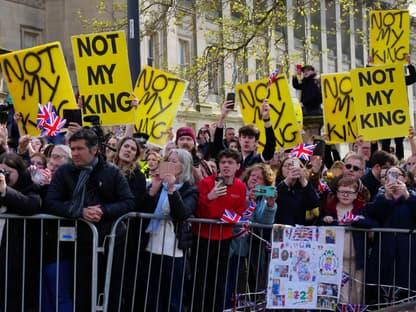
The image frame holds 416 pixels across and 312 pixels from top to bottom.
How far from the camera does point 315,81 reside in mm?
13258

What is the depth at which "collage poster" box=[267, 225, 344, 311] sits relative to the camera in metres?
7.43

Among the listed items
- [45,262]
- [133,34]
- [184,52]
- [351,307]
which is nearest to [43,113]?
[45,262]

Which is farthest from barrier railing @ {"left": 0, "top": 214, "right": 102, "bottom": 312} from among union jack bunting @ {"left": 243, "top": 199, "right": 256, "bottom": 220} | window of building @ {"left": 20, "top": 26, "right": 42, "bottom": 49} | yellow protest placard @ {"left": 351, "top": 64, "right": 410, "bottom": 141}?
window of building @ {"left": 20, "top": 26, "right": 42, "bottom": 49}

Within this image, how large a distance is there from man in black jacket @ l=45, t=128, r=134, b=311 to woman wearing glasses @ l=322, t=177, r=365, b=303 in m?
2.05

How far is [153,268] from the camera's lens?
7.20m

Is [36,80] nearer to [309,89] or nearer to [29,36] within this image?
[309,89]

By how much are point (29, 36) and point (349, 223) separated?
25208 mm

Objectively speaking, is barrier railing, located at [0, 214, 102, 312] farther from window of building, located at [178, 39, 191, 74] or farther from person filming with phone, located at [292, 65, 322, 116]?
window of building, located at [178, 39, 191, 74]

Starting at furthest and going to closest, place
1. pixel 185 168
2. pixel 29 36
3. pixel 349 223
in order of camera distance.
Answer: pixel 29 36, pixel 349 223, pixel 185 168

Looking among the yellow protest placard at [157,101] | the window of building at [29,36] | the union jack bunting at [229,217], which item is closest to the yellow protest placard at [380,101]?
the yellow protest placard at [157,101]

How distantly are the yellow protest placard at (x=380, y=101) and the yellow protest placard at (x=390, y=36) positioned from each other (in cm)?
166

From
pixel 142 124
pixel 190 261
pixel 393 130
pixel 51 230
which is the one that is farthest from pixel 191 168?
pixel 393 130

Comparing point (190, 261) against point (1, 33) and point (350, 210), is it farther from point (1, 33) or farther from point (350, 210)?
point (1, 33)

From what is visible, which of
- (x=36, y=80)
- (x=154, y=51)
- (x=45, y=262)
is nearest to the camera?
(x=45, y=262)
